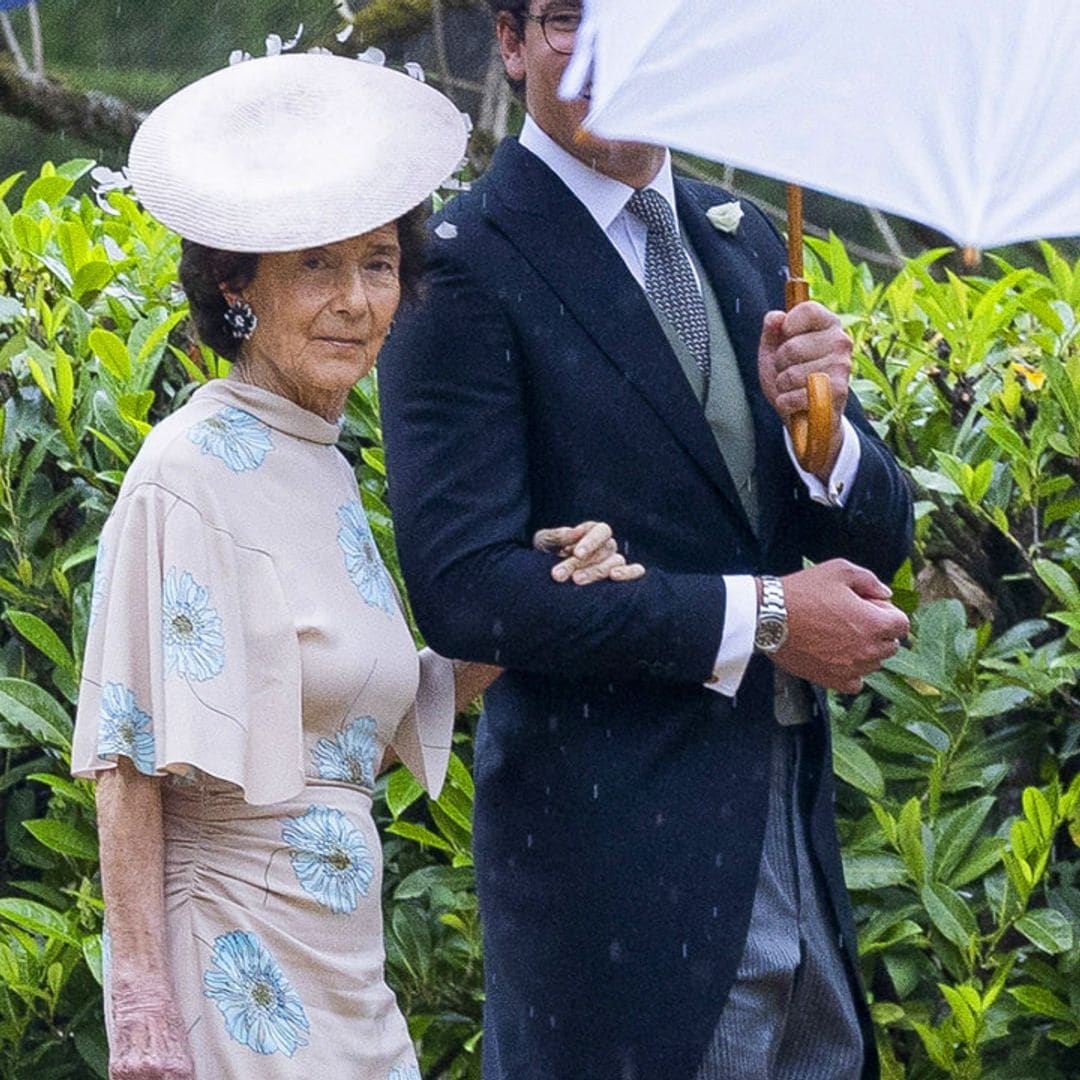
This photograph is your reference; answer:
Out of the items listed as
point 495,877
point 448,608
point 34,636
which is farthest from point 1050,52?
point 34,636

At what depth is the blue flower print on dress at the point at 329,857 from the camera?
9.61ft

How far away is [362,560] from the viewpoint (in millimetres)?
3068

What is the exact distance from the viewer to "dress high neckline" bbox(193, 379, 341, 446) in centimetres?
302

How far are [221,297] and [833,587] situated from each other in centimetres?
85

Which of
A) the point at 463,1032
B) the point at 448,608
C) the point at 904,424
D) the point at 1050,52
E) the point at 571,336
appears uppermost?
the point at 1050,52

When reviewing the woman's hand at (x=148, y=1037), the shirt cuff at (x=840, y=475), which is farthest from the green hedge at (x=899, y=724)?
the woman's hand at (x=148, y=1037)

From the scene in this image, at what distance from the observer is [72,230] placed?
4363 mm

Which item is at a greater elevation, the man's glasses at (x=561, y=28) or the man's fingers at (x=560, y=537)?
the man's glasses at (x=561, y=28)

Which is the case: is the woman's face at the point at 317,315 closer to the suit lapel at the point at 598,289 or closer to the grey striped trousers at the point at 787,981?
the suit lapel at the point at 598,289

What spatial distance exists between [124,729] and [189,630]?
141 mm

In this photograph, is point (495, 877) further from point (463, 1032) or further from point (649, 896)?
point (463, 1032)

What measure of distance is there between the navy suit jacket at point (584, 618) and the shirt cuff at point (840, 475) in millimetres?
18

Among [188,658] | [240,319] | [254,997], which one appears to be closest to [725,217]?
[240,319]

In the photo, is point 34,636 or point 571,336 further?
point 34,636
